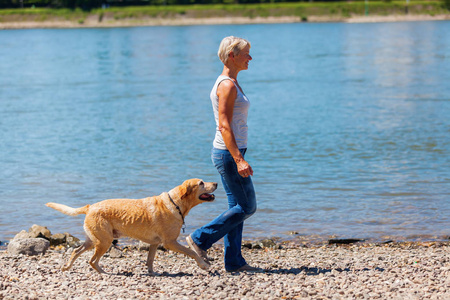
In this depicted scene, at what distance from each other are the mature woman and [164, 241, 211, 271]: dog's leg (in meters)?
0.09

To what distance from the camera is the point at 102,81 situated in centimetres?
3675

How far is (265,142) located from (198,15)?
317 ft

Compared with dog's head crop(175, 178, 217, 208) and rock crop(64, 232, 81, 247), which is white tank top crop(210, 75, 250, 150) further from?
rock crop(64, 232, 81, 247)

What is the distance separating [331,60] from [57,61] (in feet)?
69.4

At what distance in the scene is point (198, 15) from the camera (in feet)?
367

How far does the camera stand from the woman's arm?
5.94 m

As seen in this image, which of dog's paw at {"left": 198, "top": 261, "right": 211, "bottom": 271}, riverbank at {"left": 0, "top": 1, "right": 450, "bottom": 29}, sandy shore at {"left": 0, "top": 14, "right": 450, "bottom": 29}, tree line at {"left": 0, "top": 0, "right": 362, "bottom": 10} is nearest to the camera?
dog's paw at {"left": 198, "top": 261, "right": 211, "bottom": 271}

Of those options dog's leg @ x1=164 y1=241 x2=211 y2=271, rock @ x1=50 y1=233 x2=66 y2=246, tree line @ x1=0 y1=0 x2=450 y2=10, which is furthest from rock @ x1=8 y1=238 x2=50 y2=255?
tree line @ x1=0 y1=0 x2=450 y2=10

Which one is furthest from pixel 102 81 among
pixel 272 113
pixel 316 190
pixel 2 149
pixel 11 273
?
pixel 11 273

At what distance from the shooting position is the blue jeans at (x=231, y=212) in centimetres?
618

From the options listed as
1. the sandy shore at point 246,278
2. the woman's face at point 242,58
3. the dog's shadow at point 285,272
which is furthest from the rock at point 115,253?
the woman's face at point 242,58

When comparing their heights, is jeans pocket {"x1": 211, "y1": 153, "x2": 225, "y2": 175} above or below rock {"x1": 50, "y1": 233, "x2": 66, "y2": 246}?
above

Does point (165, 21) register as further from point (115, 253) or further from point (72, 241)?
point (115, 253)

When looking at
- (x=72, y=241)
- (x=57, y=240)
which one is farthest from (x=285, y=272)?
(x=57, y=240)
